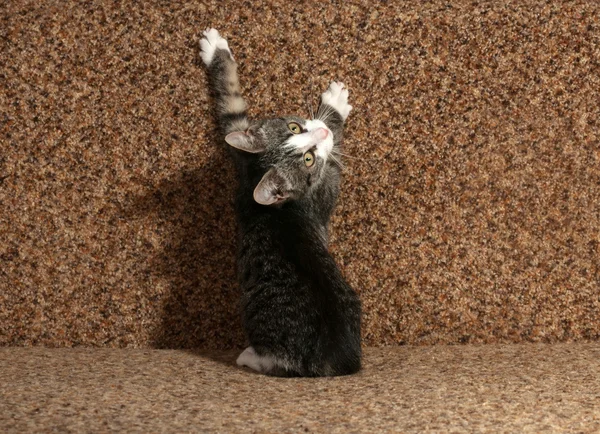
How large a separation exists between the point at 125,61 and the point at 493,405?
4.65 ft

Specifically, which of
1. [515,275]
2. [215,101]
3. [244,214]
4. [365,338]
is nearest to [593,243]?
[515,275]

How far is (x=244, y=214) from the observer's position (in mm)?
1827

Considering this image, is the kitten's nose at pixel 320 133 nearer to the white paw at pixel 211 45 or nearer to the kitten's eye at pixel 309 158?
the kitten's eye at pixel 309 158

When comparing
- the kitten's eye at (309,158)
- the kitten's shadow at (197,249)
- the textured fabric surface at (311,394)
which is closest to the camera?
the textured fabric surface at (311,394)

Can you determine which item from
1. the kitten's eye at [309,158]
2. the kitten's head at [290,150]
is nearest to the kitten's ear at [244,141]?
the kitten's head at [290,150]

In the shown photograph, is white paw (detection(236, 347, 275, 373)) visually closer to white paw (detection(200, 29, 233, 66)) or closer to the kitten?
the kitten

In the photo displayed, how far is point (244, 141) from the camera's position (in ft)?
5.90

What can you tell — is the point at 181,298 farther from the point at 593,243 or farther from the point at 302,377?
the point at 593,243

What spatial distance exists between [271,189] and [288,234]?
14cm

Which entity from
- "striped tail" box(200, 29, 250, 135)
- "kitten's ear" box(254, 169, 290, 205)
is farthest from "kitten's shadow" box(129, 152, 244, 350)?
"kitten's ear" box(254, 169, 290, 205)

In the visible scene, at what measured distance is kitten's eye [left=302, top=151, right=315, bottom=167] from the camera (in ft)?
6.05

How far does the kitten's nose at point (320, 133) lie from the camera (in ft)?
5.90

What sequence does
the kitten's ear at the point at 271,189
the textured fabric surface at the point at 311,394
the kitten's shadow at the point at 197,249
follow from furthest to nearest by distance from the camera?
the kitten's shadow at the point at 197,249 < the kitten's ear at the point at 271,189 < the textured fabric surface at the point at 311,394

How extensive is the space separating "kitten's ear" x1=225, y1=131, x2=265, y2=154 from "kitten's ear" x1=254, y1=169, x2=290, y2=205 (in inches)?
3.5
